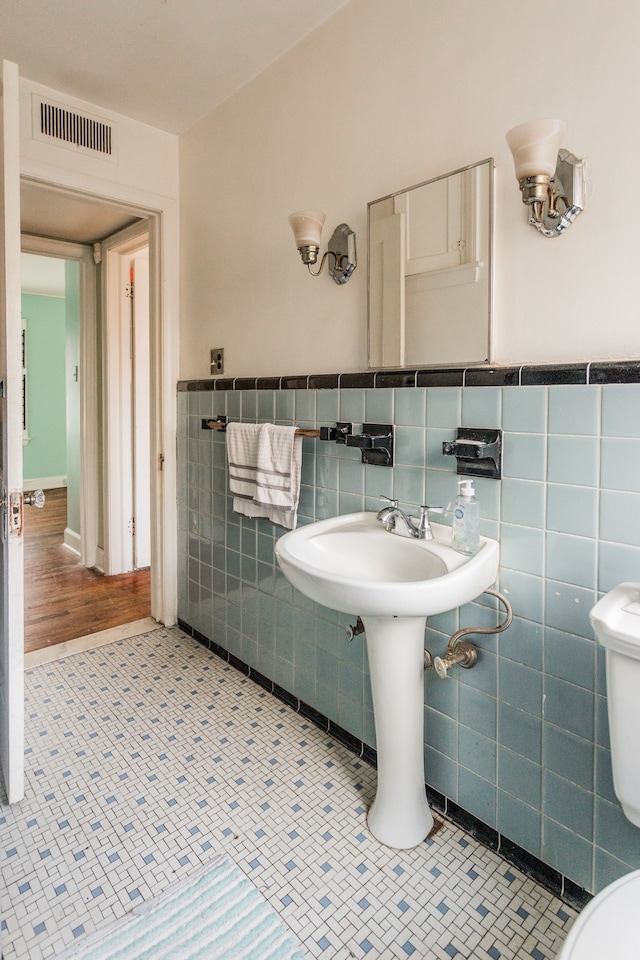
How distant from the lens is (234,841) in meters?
1.41

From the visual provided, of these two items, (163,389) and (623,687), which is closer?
(623,687)

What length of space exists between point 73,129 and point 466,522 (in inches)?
84.9

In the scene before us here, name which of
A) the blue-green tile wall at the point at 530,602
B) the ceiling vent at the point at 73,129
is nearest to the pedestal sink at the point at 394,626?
the blue-green tile wall at the point at 530,602

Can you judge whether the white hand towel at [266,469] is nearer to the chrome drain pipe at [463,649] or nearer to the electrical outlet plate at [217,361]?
the electrical outlet plate at [217,361]

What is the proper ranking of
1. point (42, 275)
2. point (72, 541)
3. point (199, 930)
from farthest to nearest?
point (42, 275) < point (72, 541) < point (199, 930)

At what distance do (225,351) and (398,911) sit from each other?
1.90 m

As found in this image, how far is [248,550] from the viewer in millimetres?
2152

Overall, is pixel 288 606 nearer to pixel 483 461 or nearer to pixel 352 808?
pixel 352 808

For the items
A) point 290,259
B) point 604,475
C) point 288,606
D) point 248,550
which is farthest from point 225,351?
point 604,475

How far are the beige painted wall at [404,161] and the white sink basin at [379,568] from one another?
49 cm

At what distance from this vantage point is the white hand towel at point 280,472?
1.78 meters

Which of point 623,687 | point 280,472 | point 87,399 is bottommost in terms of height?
point 623,687

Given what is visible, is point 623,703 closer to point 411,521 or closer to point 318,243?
point 411,521

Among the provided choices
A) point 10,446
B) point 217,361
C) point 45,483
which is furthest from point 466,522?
point 45,483
